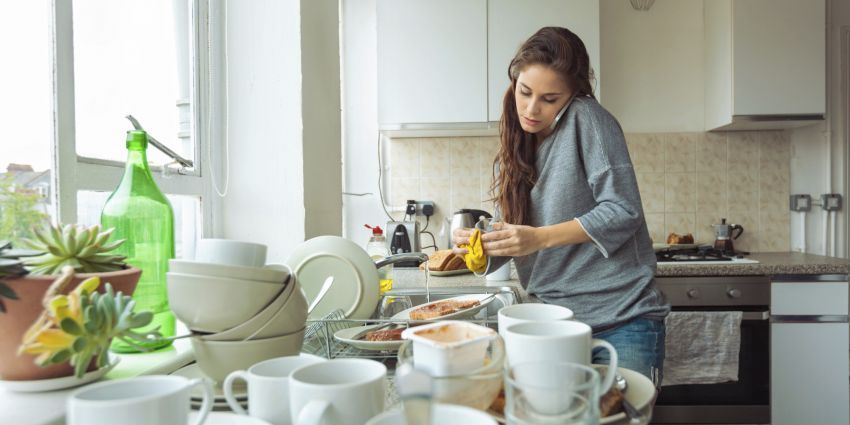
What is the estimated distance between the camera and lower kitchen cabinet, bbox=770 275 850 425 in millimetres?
2098

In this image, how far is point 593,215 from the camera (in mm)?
1149

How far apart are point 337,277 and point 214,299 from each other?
0.39m

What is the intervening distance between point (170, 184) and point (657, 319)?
1.17m

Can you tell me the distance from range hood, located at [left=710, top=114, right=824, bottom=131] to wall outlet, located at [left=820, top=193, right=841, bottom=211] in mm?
377

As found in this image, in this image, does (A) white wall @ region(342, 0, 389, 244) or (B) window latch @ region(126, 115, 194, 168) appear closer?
(B) window latch @ region(126, 115, 194, 168)

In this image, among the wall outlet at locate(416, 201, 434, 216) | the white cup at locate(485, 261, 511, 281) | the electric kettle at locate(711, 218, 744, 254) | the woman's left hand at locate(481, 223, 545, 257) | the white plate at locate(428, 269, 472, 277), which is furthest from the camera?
the wall outlet at locate(416, 201, 434, 216)

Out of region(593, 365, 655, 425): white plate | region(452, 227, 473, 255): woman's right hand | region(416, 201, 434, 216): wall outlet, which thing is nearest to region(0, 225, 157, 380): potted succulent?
region(593, 365, 655, 425): white plate

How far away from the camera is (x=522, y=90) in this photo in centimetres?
132

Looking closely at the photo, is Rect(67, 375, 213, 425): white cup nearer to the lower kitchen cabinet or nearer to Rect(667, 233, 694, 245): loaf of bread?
the lower kitchen cabinet

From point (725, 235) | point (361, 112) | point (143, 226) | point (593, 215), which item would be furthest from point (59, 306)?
point (725, 235)

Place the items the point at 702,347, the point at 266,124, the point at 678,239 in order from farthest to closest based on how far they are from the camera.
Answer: the point at 678,239 → the point at 702,347 → the point at 266,124

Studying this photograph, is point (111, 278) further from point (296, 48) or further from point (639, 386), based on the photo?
point (296, 48)

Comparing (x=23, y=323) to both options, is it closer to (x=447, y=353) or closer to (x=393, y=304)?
(x=447, y=353)

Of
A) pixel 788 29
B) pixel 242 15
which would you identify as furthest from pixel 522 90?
pixel 788 29
